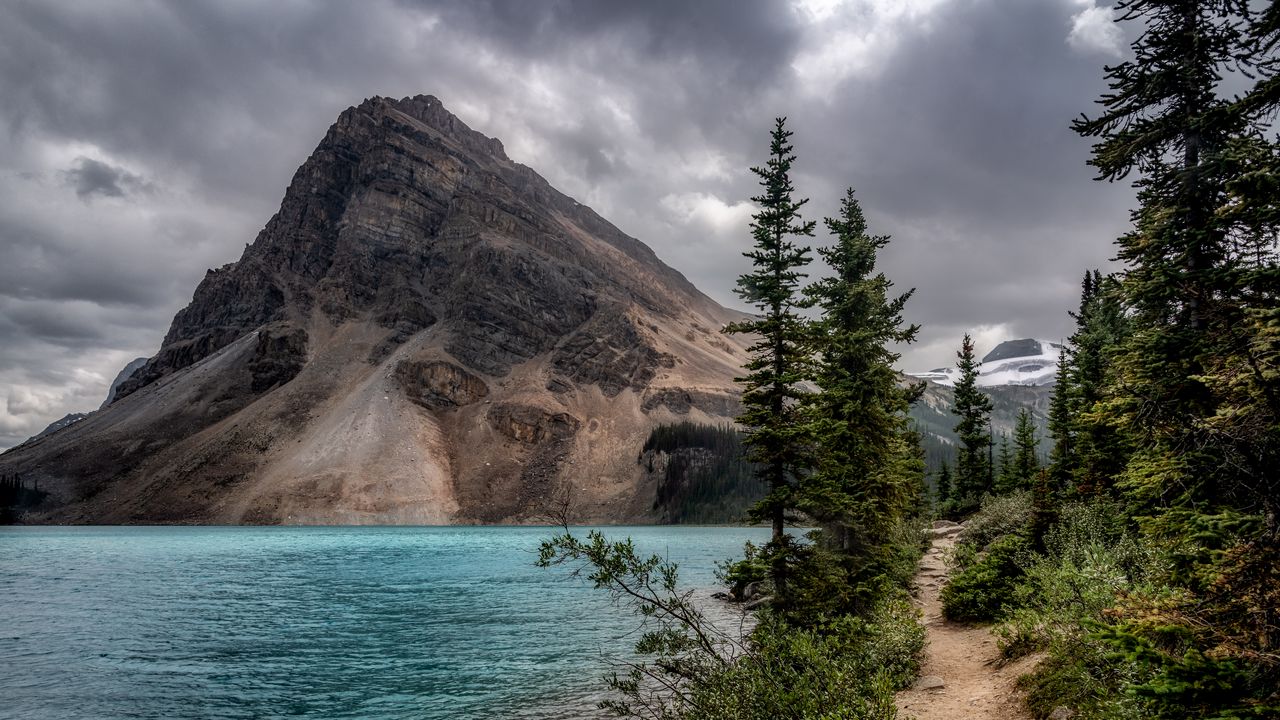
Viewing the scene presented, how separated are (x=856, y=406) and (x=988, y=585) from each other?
794 centimetres

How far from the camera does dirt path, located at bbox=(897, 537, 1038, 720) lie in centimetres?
1313

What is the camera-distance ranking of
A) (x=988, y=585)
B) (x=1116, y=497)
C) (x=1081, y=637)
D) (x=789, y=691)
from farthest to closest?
(x=1116, y=497) < (x=988, y=585) < (x=1081, y=637) < (x=789, y=691)

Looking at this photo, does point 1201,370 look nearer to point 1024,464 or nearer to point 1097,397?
point 1097,397

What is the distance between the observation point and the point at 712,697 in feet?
28.9

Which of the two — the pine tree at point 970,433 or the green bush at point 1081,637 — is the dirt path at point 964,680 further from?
the pine tree at point 970,433

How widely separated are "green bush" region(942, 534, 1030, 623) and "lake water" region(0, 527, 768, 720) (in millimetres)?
11059

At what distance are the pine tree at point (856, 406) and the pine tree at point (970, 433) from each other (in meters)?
31.4

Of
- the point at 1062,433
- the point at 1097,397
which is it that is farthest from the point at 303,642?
the point at 1062,433

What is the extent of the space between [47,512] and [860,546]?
219 metres

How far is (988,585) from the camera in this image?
2314cm

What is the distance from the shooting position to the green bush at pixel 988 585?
2261 centimetres

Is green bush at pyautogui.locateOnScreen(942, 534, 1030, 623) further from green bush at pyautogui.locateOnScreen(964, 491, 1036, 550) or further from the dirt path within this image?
green bush at pyautogui.locateOnScreen(964, 491, 1036, 550)

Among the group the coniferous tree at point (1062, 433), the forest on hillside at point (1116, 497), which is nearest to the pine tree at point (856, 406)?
the forest on hillside at point (1116, 497)

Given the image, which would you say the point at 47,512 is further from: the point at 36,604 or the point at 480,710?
the point at 480,710
